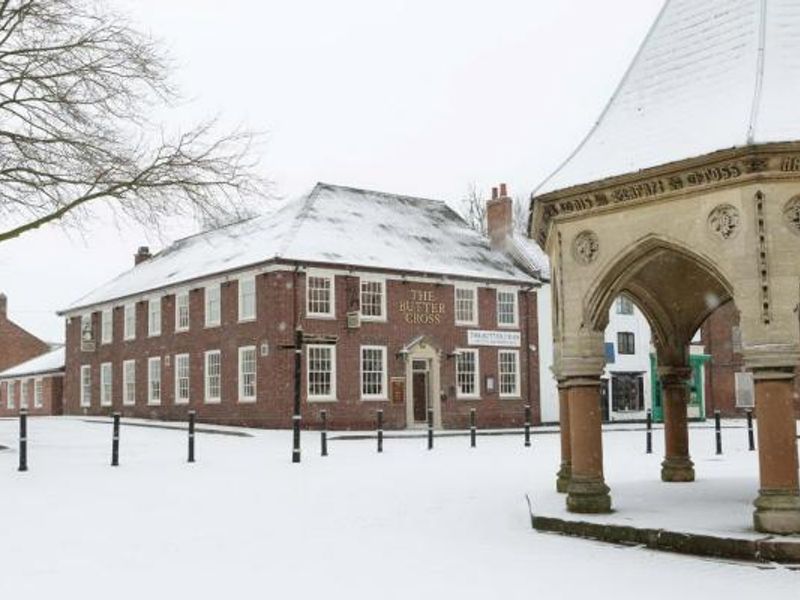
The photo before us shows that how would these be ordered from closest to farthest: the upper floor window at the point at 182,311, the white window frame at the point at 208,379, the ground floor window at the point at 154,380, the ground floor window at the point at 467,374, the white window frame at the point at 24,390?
the white window frame at the point at 208,379 < the ground floor window at the point at 467,374 < the upper floor window at the point at 182,311 < the ground floor window at the point at 154,380 < the white window frame at the point at 24,390

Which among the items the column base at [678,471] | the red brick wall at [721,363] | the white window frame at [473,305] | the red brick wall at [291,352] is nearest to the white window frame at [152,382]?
the red brick wall at [291,352]

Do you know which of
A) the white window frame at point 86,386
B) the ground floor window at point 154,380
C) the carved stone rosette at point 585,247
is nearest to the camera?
the carved stone rosette at point 585,247

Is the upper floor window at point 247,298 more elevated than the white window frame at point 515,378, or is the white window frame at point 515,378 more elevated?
the upper floor window at point 247,298

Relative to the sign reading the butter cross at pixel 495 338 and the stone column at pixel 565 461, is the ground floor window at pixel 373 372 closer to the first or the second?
the sign reading the butter cross at pixel 495 338

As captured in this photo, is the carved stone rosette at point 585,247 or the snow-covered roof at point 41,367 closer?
the carved stone rosette at point 585,247

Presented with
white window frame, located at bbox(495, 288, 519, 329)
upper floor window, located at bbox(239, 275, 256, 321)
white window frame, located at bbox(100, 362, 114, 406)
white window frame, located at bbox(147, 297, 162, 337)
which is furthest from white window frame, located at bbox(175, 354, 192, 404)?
white window frame, located at bbox(495, 288, 519, 329)

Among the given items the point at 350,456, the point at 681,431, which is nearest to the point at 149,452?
the point at 350,456

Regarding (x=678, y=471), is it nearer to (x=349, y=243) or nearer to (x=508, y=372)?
(x=349, y=243)

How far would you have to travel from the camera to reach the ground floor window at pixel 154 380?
3916 cm

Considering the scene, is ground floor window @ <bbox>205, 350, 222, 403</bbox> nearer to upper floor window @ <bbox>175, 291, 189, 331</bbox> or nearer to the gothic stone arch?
upper floor window @ <bbox>175, 291, 189, 331</bbox>

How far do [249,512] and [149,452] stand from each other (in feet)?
36.0

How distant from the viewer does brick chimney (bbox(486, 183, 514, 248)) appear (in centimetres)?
4097

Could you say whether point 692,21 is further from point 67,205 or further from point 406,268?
point 406,268

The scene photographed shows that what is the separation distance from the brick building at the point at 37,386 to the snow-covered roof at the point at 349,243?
1087cm
